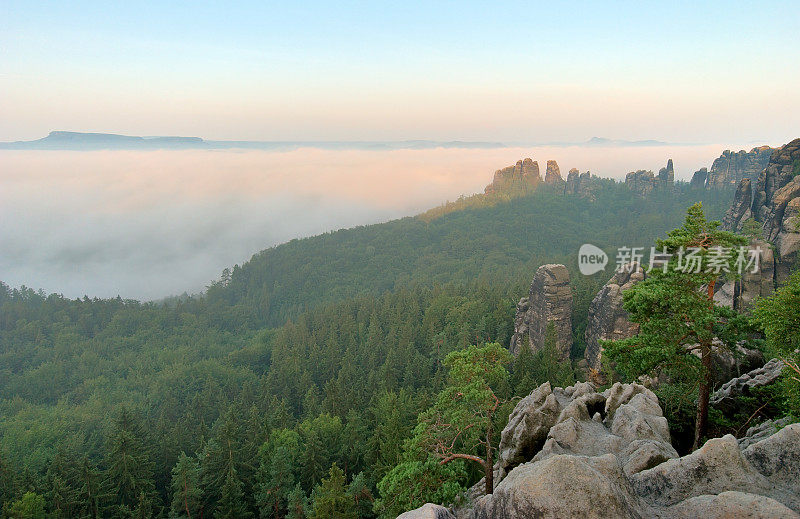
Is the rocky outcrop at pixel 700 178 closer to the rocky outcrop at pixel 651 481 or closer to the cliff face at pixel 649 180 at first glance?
the cliff face at pixel 649 180

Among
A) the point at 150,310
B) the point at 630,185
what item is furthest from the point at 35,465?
the point at 630,185

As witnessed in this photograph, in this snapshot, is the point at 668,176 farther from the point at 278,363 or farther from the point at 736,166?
the point at 278,363

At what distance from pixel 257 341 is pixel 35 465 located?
47875mm

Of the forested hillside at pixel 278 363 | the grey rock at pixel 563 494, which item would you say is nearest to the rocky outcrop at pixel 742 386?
the grey rock at pixel 563 494

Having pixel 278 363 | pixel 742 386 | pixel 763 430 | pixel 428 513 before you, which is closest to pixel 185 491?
pixel 428 513

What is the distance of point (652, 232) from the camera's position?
124188mm

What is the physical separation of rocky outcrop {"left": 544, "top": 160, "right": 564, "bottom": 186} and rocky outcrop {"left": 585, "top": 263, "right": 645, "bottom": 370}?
149876mm

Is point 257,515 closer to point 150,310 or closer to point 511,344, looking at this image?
point 511,344

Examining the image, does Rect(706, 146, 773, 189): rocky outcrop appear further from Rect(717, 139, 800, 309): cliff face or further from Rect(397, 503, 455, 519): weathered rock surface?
Rect(397, 503, 455, 519): weathered rock surface

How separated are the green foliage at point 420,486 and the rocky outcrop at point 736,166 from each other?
4746 inches

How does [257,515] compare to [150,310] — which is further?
[150,310]

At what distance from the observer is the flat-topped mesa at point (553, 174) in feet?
594

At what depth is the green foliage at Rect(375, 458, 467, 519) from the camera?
1317 cm

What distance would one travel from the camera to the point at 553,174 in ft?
596
